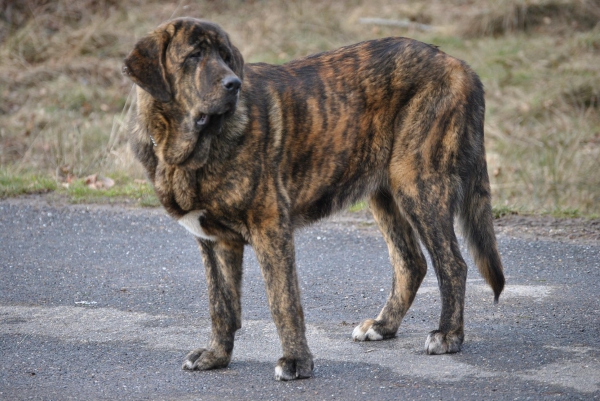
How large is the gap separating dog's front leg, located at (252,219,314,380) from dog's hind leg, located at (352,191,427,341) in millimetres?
757

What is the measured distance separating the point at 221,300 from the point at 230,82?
1.20 metres

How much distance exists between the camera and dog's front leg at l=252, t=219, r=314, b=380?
402cm

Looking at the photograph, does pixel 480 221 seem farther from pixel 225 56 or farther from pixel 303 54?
pixel 303 54

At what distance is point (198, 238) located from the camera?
4.27 meters

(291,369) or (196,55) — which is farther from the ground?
(196,55)

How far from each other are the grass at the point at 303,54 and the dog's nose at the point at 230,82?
421 centimetres

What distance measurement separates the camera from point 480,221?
4730 mm

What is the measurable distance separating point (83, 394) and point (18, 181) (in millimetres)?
5124

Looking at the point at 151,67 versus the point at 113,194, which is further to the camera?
the point at 113,194

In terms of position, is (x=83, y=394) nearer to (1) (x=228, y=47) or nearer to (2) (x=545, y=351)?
(1) (x=228, y=47)

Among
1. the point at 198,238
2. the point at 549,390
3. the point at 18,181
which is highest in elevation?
the point at 198,238

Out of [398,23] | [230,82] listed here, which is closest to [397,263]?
[230,82]

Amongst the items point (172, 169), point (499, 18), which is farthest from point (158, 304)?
point (499, 18)

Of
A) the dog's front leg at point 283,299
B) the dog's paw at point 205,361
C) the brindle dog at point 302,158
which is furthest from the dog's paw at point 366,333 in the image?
the dog's paw at point 205,361
